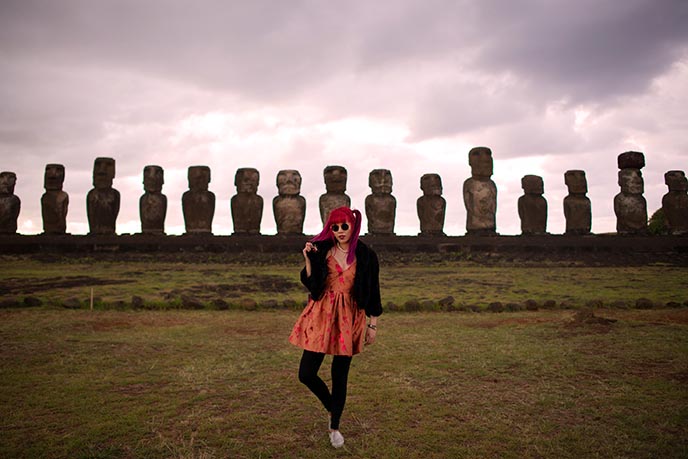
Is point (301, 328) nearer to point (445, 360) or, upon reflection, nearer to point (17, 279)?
point (445, 360)

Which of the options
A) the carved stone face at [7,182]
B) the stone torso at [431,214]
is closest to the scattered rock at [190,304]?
the stone torso at [431,214]

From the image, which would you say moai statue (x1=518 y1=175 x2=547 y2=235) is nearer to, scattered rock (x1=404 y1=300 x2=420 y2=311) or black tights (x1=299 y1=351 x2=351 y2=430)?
scattered rock (x1=404 y1=300 x2=420 y2=311)

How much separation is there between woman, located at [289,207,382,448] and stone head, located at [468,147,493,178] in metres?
15.7

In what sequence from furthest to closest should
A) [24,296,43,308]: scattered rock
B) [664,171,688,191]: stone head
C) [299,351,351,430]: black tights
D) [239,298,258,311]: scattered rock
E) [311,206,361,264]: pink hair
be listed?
[664,171,688,191]: stone head, [239,298,258,311]: scattered rock, [24,296,43,308]: scattered rock, [311,206,361,264]: pink hair, [299,351,351,430]: black tights

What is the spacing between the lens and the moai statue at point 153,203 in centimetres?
1861

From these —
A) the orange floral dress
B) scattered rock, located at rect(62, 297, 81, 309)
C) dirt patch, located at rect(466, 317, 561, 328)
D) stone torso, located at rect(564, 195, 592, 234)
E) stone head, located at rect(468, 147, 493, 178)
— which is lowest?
dirt patch, located at rect(466, 317, 561, 328)

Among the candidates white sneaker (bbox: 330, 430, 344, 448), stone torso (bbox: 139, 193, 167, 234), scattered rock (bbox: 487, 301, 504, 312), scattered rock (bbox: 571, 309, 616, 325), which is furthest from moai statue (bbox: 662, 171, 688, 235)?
white sneaker (bbox: 330, 430, 344, 448)

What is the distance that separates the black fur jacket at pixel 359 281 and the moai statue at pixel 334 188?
14.6 meters

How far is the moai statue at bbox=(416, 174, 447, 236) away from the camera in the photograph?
1886 centimetres

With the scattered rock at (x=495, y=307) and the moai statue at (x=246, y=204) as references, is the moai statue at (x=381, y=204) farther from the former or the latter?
the scattered rock at (x=495, y=307)

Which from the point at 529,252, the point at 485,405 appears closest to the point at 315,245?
the point at 485,405

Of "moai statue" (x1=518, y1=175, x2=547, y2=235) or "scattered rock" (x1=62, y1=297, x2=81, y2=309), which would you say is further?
"moai statue" (x1=518, y1=175, x2=547, y2=235)

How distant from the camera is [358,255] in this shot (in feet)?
13.3

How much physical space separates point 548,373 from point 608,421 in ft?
4.45
